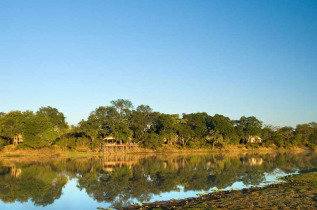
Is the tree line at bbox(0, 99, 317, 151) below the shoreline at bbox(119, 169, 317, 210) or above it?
above

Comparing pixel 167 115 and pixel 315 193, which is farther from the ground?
pixel 167 115

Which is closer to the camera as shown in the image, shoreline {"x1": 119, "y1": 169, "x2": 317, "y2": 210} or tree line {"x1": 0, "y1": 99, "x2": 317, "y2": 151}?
shoreline {"x1": 119, "y1": 169, "x2": 317, "y2": 210}

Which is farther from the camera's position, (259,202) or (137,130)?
(137,130)

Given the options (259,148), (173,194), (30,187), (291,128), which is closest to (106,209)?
(173,194)

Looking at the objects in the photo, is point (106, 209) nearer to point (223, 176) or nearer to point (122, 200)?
point (122, 200)

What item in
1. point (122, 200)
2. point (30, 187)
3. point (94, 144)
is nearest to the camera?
point (122, 200)

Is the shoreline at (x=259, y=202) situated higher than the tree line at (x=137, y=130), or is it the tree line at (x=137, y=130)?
the tree line at (x=137, y=130)

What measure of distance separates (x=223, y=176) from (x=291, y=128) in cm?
7512

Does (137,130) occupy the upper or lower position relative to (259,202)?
upper

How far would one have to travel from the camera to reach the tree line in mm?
62625

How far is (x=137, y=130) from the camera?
7388 centimetres

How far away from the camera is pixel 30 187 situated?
25750mm

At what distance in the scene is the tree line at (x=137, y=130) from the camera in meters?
62.6

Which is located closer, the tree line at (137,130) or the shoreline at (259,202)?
the shoreline at (259,202)
